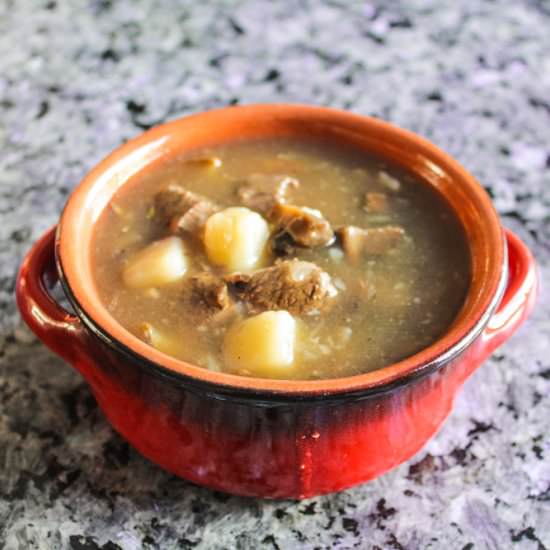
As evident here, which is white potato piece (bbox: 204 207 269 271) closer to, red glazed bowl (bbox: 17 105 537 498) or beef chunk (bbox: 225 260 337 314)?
beef chunk (bbox: 225 260 337 314)

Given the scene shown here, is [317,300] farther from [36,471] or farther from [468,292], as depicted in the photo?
[36,471]

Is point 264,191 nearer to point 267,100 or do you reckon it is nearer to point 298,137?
point 298,137

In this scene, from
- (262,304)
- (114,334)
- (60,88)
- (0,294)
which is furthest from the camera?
(60,88)

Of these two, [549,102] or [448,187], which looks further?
[549,102]

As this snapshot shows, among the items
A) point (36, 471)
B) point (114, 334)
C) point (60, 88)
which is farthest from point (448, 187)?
point (60, 88)

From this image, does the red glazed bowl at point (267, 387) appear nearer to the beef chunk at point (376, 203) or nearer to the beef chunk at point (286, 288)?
the beef chunk at point (376, 203)

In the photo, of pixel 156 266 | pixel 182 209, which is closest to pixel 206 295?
pixel 156 266

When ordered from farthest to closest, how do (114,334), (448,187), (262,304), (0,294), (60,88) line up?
(60,88), (0,294), (448,187), (262,304), (114,334)

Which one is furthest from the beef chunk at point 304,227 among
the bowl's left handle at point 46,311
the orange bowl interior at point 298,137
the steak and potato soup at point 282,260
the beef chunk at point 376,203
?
the bowl's left handle at point 46,311
